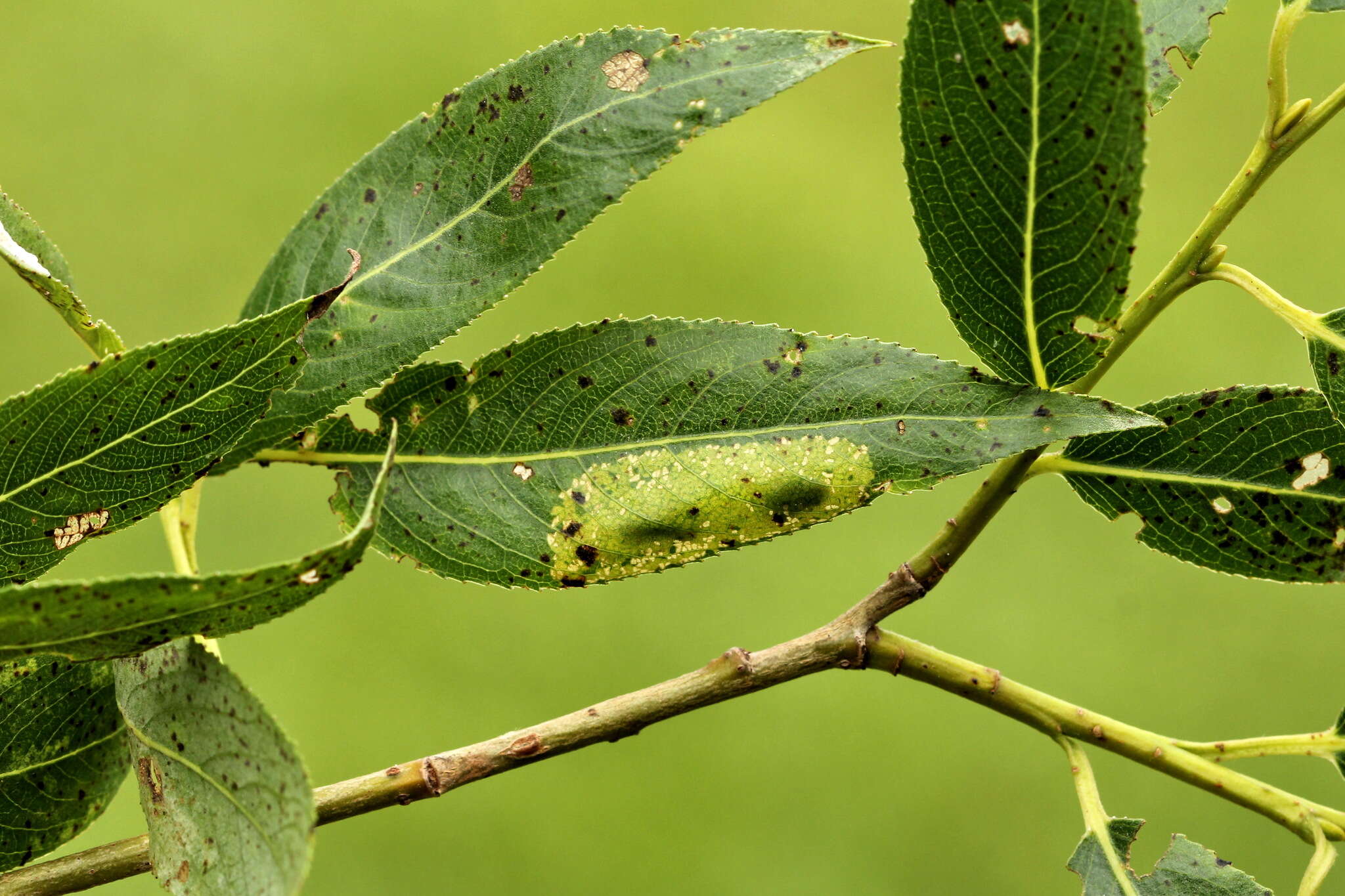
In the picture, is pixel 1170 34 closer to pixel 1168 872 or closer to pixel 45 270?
pixel 1168 872

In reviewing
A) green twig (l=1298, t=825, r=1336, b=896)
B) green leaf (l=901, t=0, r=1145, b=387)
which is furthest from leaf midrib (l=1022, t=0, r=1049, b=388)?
green twig (l=1298, t=825, r=1336, b=896)

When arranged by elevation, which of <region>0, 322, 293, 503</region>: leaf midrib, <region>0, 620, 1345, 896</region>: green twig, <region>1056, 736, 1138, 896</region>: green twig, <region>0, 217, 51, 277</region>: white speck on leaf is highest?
<region>0, 217, 51, 277</region>: white speck on leaf

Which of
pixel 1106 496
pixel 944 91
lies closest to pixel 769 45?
pixel 944 91

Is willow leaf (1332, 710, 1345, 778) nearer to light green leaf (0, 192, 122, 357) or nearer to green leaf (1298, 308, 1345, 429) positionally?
green leaf (1298, 308, 1345, 429)

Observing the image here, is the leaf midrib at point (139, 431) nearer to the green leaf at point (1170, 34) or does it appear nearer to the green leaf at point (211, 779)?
the green leaf at point (211, 779)

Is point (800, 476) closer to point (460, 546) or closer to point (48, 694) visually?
point (460, 546)

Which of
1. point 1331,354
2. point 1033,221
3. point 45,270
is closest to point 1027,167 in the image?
point 1033,221
